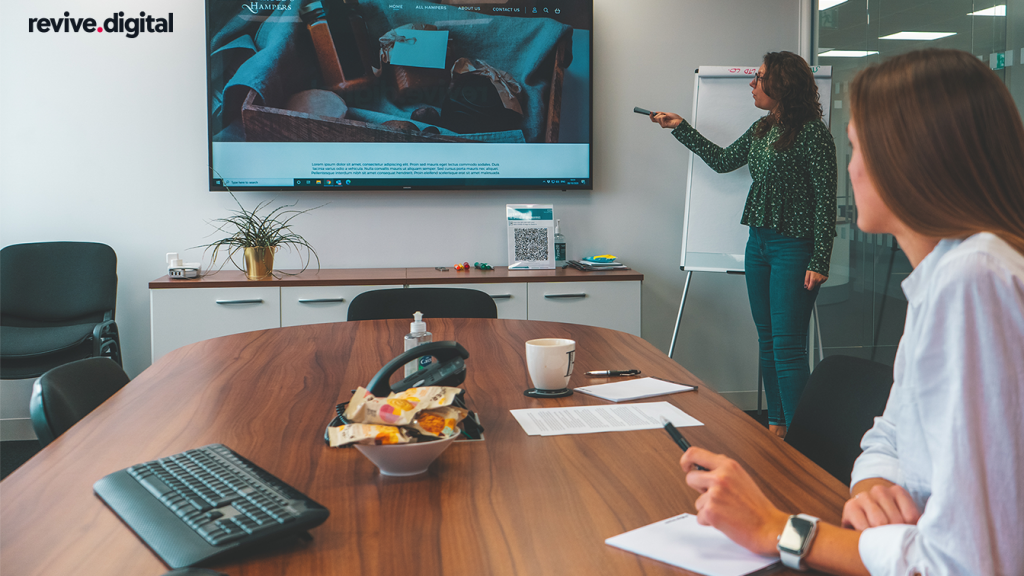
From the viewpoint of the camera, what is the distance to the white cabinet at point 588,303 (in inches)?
139

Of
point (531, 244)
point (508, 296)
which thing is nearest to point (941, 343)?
point (508, 296)

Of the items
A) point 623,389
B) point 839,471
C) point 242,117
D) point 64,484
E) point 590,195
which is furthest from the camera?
point 590,195

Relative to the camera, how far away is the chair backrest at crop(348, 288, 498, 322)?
8.40ft

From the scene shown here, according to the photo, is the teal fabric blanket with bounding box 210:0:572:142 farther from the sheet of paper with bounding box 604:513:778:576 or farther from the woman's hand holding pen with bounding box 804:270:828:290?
the sheet of paper with bounding box 604:513:778:576

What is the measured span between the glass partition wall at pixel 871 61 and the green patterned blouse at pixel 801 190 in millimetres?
440

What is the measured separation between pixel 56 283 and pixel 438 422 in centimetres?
335

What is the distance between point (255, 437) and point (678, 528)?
69 cm

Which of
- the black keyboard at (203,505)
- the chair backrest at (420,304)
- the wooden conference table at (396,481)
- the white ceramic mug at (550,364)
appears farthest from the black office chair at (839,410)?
the chair backrest at (420,304)

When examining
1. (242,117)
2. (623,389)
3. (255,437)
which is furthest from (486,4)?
(255,437)

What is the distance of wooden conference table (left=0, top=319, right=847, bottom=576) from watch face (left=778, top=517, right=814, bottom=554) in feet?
0.38

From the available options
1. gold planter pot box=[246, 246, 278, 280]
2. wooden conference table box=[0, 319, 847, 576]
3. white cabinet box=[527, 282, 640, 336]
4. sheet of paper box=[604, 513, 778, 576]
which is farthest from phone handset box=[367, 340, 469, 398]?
gold planter pot box=[246, 246, 278, 280]

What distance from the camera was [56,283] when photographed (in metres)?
3.55

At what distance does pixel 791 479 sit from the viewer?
971mm

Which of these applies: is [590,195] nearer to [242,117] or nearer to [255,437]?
[242,117]
